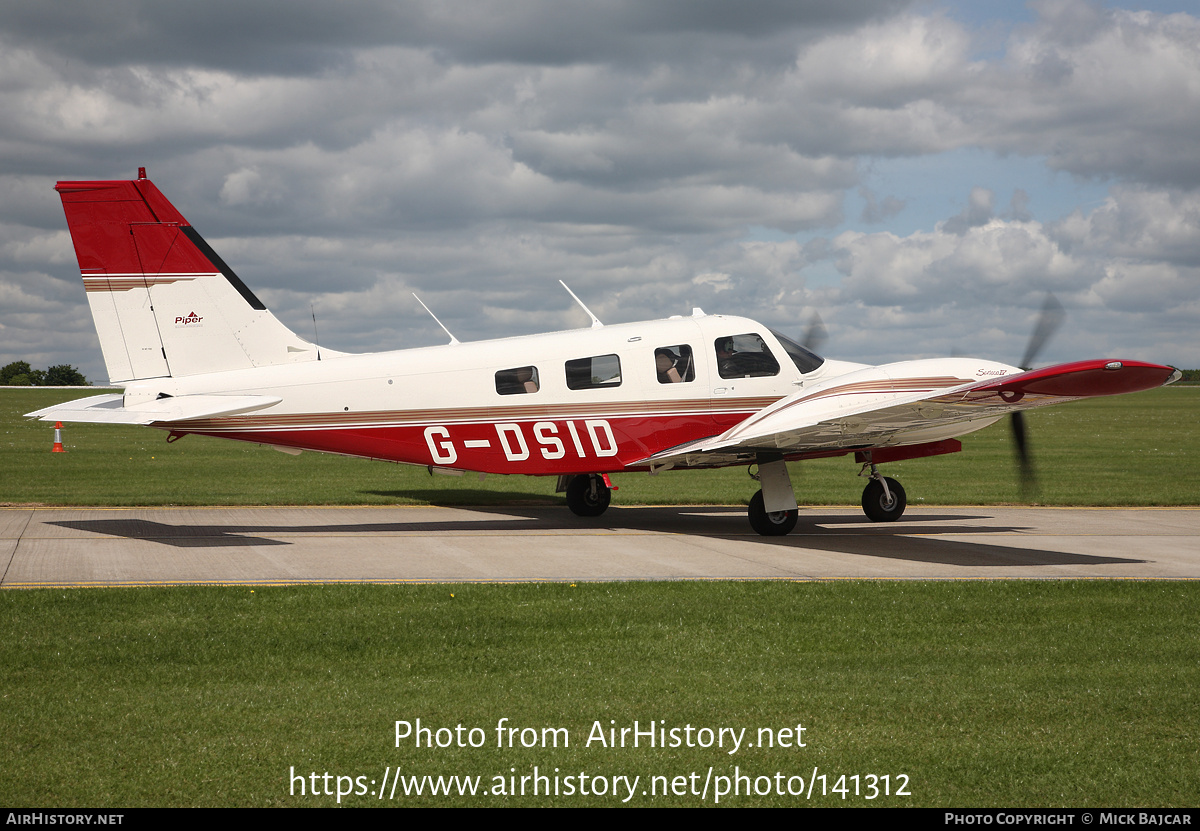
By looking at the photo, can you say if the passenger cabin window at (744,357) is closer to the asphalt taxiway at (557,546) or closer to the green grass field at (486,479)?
the asphalt taxiway at (557,546)

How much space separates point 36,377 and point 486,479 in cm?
14431

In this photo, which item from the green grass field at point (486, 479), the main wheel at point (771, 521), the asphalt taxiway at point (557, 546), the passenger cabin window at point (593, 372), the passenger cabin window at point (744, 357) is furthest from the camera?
the green grass field at point (486, 479)

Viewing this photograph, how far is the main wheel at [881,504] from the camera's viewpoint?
17.5 metres

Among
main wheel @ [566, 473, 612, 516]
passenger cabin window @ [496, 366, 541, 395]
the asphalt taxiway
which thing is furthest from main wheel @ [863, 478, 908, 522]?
passenger cabin window @ [496, 366, 541, 395]

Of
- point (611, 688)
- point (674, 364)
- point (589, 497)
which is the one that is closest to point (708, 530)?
point (589, 497)

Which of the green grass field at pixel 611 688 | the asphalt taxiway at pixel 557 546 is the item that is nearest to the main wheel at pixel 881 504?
the asphalt taxiway at pixel 557 546

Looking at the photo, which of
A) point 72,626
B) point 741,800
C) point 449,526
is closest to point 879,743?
point 741,800

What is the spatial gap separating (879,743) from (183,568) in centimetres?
903

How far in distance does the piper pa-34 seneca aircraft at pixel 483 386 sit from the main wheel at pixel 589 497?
7.50 ft

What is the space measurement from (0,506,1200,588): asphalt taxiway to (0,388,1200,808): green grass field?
1152 mm

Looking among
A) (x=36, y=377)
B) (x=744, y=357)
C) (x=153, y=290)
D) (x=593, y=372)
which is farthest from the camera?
(x=36, y=377)

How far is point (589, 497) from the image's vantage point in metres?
18.3

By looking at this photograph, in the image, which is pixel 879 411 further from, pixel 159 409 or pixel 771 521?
pixel 159 409

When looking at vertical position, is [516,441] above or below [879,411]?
above
